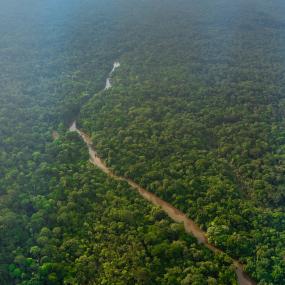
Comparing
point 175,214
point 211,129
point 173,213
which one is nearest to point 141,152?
point 173,213

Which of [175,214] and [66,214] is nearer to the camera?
[66,214]

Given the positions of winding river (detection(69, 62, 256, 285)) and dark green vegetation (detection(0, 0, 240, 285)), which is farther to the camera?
winding river (detection(69, 62, 256, 285))

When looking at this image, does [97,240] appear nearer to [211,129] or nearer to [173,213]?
[173,213]

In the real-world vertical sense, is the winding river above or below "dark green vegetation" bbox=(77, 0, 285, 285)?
below

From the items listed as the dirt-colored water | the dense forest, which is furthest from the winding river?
the dense forest

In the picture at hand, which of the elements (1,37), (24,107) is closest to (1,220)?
(24,107)

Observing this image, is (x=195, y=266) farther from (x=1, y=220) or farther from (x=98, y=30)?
(x=98, y=30)

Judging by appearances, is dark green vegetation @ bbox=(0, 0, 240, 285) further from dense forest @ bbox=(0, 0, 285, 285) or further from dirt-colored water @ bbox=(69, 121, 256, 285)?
dirt-colored water @ bbox=(69, 121, 256, 285)
